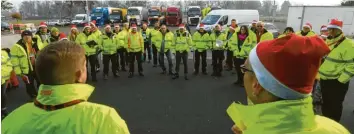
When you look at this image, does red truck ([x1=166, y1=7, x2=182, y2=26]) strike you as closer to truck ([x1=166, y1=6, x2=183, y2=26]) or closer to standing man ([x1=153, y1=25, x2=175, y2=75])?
truck ([x1=166, y1=6, x2=183, y2=26])

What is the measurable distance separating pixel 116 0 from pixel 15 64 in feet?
238

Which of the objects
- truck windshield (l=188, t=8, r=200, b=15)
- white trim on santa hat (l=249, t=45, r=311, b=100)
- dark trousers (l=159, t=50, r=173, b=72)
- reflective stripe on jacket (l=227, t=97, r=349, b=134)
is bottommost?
dark trousers (l=159, t=50, r=173, b=72)

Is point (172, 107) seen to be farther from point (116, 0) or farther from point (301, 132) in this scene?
point (116, 0)

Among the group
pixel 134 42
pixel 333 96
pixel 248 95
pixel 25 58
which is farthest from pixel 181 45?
pixel 248 95

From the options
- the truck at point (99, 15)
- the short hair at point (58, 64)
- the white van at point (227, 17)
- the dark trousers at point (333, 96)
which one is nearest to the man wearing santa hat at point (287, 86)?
the short hair at point (58, 64)

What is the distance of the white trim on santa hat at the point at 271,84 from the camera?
50.2 inches

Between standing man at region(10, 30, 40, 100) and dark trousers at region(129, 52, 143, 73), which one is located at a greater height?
standing man at region(10, 30, 40, 100)

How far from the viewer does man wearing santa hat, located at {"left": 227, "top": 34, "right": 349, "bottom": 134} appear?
1224 mm

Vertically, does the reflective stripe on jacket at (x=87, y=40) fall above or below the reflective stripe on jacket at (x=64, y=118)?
below

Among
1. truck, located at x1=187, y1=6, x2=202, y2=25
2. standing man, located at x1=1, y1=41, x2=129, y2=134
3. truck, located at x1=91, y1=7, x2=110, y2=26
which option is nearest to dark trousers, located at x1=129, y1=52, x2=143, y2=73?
standing man, located at x1=1, y1=41, x2=129, y2=134

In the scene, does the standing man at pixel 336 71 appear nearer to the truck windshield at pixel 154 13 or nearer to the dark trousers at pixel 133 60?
the dark trousers at pixel 133 60

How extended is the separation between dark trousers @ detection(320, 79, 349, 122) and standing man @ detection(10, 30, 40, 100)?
626 centimetres

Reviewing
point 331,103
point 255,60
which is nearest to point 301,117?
point 255,60

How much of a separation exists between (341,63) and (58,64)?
14.8 ft
